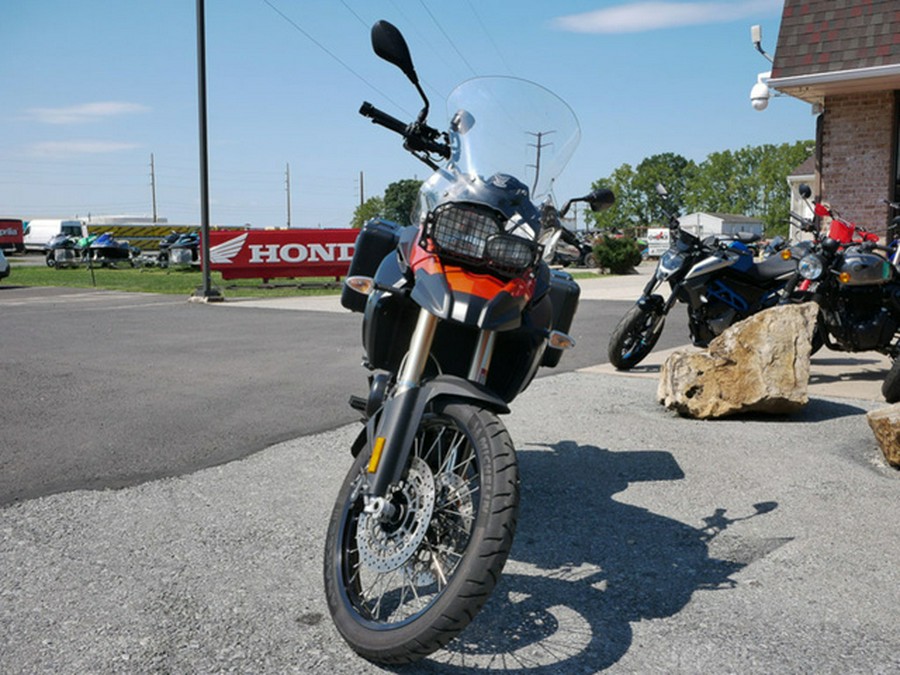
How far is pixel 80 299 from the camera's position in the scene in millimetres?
18359

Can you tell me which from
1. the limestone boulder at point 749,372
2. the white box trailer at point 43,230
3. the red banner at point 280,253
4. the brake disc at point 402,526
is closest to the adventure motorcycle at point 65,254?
the red banner at point 280,253

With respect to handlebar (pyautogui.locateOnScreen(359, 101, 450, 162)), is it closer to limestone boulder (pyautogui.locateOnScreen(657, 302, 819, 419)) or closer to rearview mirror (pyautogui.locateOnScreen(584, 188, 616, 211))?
rearview mirror (pyautogui.locateOnScreen(584, 188, 616, 211))

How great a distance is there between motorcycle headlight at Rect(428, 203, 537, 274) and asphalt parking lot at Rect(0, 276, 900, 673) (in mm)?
1188

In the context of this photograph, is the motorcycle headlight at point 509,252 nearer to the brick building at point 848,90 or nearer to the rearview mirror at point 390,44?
the rearview mirror at point 390,44

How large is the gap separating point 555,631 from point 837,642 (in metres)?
0.90

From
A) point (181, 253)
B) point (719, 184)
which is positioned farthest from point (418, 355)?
point (719, 184)

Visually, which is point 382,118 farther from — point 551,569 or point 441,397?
point 551,569

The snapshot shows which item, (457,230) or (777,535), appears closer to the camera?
(457,230)

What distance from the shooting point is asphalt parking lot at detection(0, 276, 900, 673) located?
2.77 meters

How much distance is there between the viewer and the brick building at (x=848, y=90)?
1284 cm

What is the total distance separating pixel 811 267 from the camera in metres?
7.59

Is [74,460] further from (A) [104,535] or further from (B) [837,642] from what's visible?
(B) [837,642]

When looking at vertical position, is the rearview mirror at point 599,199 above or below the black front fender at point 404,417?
above

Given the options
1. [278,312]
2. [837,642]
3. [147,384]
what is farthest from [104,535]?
[278,312]
